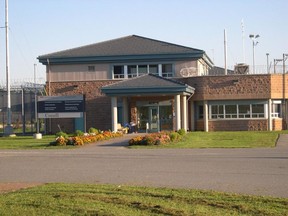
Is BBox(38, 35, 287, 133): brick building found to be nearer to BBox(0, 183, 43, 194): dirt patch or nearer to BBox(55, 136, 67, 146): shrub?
BBox(55, 136, 67, 146): shrub

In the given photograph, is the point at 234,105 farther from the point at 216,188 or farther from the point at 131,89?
the point at 216,188

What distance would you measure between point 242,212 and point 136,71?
37.6 meters

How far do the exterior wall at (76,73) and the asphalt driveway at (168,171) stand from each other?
2461 cm

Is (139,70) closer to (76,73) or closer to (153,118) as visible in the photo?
(153,118)

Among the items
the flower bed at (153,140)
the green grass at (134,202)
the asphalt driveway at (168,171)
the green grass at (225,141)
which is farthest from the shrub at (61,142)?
the green grass at (134,202)

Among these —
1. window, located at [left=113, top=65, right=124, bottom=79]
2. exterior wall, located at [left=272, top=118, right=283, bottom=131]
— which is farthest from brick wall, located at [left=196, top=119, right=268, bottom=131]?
window, located at [left=113, top=65, right=124, bottom=79]

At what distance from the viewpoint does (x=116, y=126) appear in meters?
40.0

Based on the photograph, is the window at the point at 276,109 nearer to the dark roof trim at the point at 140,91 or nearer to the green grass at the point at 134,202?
the dark roof trim at the point at 140,91

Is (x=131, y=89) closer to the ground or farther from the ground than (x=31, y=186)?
farther from the ground

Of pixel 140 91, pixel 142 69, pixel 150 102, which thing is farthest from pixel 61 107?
pixel 142 69

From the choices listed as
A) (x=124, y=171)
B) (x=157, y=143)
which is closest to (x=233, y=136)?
(x=157, y=143)

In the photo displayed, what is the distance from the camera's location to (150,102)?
144 feet

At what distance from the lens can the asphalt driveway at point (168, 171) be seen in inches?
497

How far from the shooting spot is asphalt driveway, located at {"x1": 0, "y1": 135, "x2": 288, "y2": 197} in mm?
12621
